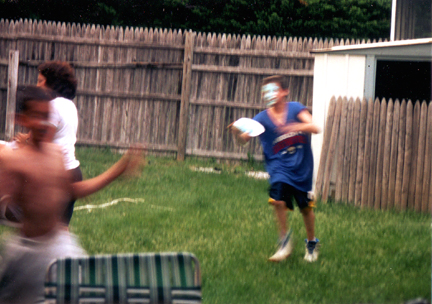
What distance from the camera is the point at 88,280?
7.97ft

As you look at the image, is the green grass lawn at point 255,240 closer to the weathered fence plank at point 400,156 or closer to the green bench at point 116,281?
the weathered fence plank at point 400,156

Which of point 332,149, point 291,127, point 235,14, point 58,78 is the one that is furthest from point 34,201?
point 235,14

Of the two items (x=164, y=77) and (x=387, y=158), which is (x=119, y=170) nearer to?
(x=387, y=158)

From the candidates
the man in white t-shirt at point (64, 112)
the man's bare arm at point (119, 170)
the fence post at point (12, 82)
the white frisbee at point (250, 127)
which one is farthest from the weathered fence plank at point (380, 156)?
the fence post at point (12, 82)

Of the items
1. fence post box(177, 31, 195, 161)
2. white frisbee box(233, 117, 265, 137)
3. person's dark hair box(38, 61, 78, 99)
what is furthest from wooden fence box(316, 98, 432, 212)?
person's dark hair box(38, 61, 78, 99)

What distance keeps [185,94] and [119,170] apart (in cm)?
767

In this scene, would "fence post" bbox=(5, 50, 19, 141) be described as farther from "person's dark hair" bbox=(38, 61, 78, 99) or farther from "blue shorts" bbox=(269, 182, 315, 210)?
"blue shorts" bbox=(269, 182, 315, 210)

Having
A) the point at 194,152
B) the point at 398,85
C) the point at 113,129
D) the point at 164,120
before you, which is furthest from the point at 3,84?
the point at 398,85

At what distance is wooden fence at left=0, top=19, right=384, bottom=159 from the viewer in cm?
1046

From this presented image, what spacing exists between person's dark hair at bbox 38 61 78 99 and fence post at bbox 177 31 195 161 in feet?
19.4

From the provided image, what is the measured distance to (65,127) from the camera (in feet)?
14.8

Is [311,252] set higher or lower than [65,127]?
lower

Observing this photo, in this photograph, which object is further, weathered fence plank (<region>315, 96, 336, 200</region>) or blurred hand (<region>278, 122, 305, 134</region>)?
weathered fence plank (<region>315, 96, 336, 200</region>)

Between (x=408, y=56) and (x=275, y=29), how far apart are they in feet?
37.7
